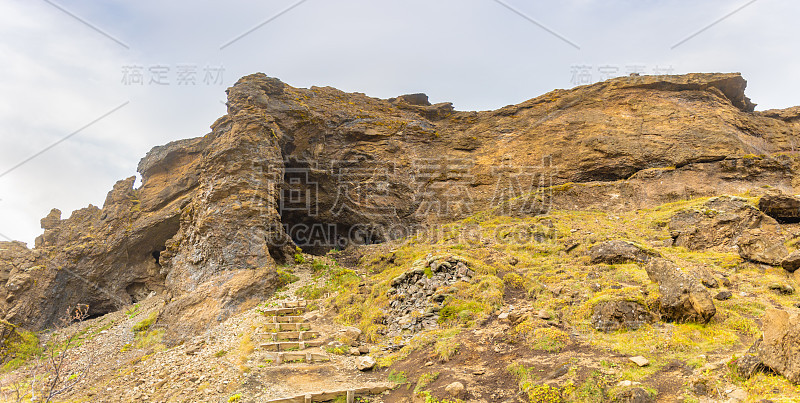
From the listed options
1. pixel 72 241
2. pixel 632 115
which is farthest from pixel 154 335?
pixel 632 115

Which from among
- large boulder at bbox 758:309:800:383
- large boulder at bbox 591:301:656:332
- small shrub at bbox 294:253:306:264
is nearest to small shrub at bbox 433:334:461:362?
large boulder at bbox 591:301:656:332

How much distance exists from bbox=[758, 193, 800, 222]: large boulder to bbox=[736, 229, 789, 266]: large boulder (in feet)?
11.2

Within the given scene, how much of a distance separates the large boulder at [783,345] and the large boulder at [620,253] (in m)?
8.04

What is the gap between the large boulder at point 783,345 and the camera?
5.59 m

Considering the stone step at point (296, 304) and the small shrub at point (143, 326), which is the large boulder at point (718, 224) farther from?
the small shrub at point (143, 326)

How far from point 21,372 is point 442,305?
21725mm

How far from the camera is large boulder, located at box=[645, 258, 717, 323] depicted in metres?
8.89

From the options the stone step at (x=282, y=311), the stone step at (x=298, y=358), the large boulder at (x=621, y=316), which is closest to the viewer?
the large boulder at (x=621, y=316)

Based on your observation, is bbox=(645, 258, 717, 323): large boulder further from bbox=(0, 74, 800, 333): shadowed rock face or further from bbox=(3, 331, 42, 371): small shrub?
bbox=(3, 331, 42, 371): small shrub

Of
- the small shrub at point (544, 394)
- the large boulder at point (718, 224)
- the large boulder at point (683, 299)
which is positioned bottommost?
the small shrub at point (544, 394)

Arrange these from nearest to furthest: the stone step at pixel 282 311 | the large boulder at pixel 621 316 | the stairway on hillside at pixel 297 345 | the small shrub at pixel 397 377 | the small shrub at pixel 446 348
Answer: the stairway on hillside at pixel 297 345
the large boulder at pixel 621 316
the small shrub at pixel 397 377
the small shrub at pixel 446 348
the stone step at pixel 282 311

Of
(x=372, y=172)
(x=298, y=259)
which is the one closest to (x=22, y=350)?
(x=298, y=259)

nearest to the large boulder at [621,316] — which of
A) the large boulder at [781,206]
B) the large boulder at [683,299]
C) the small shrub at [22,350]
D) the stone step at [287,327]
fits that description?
the large boulder at [683,299]

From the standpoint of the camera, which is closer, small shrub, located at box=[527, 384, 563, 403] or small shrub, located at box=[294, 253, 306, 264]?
small shrub, located at box=[527, 384, 563, 403]
